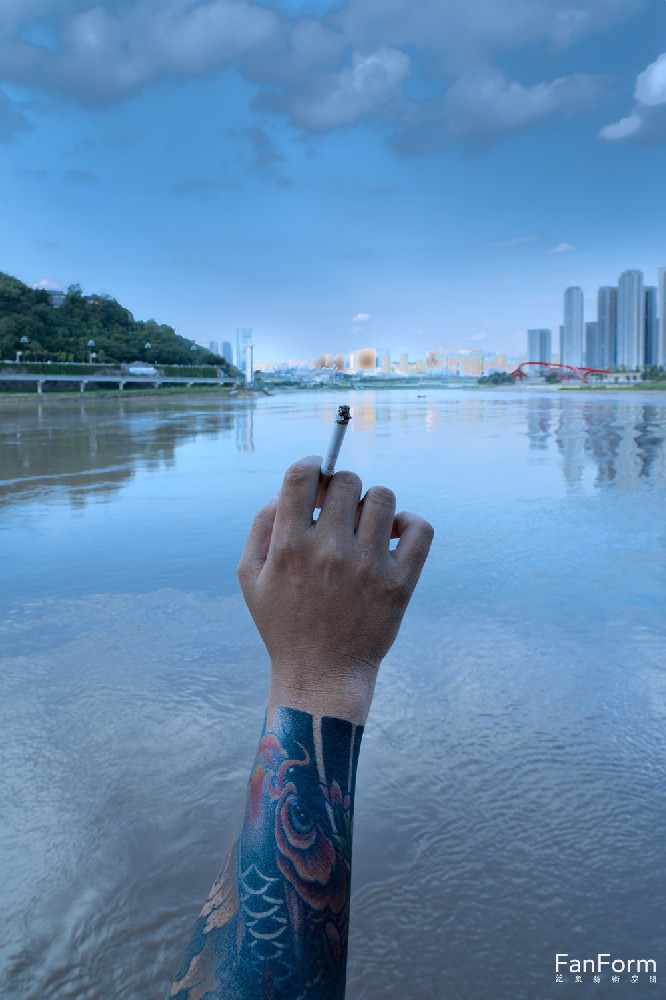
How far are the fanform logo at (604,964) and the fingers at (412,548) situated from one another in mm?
1133

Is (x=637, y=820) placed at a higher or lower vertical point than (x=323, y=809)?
lower

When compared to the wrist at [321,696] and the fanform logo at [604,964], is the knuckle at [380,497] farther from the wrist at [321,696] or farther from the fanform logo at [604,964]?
the fanform logo at [604,964]

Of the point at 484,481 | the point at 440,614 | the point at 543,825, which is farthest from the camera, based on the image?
the point at 484,481

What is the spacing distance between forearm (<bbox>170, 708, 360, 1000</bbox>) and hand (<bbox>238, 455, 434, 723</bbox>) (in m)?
0.03

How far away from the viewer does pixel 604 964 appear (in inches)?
62.2

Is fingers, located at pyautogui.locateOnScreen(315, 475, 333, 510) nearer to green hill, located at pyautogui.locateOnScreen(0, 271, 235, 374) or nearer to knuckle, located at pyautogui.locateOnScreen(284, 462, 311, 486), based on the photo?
knuckle, located at pyautogui.locateOnScreen(284, 462, 311, 486)

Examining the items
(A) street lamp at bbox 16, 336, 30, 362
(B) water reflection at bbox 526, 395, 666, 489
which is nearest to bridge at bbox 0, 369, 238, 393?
(A) street lamp at bbox 16, 336, 30, 362

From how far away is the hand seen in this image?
88cm

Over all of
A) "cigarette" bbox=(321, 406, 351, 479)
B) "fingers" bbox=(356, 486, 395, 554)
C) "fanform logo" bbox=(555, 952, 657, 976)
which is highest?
"cigarette" bbox=(321, 406, 351, 479)

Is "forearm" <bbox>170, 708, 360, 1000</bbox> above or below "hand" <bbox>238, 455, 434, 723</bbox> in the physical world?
below

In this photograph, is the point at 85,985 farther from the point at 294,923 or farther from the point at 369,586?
the point at 369,586

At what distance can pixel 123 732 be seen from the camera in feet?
8.63

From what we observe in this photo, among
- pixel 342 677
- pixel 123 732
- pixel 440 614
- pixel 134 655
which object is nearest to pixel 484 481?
pixel 440 614

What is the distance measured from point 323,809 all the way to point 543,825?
1.37 m
